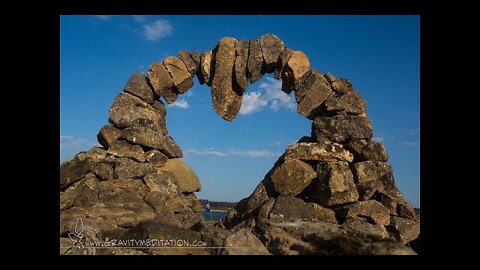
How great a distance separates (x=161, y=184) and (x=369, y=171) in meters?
10.3

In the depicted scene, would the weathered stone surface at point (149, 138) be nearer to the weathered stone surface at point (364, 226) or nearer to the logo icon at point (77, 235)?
the logo icon at point (77, 235)

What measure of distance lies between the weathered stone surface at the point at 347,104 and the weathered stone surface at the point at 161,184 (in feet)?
29.1

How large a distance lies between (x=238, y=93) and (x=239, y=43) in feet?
9.01

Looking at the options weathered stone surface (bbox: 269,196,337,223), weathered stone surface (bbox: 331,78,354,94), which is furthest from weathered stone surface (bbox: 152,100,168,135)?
weathered stone surface (bbox: 331,78,354,94)

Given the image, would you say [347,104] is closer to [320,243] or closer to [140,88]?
[140,88]

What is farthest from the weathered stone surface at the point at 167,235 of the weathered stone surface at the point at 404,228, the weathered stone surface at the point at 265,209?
the weathered stone surface at the point at 404,228

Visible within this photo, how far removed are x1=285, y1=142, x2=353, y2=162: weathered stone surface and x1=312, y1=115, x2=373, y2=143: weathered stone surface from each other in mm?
606

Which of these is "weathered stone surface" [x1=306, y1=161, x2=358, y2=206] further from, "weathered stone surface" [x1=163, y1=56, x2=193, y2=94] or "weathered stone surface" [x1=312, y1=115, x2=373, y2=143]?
"weathered stone surface" [x1=163, y1=56, x2=193, y2=94]

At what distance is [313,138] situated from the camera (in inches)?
898

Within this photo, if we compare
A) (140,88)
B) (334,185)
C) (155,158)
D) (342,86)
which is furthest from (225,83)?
(334,185)

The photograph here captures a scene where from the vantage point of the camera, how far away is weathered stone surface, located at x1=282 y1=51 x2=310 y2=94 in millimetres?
23047
